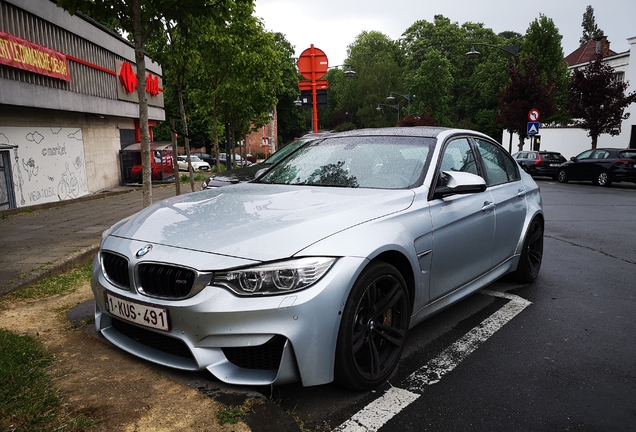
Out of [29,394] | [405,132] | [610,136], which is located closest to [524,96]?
[610,136]

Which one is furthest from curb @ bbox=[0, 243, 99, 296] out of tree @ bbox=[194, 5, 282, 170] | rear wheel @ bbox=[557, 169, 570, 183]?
rear wheel @ bbox=[557, 169, 570, 183]

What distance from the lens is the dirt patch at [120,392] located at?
2.41m

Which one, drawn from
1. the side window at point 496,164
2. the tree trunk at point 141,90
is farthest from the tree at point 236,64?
the side window at point 496,164

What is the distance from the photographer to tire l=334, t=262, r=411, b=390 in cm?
265

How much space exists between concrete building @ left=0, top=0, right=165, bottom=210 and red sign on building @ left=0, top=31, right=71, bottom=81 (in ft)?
0.08

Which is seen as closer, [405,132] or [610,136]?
[405,132]

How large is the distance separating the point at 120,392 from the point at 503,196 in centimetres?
336

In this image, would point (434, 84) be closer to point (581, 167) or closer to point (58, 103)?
point (581, 167)

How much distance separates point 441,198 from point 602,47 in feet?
148

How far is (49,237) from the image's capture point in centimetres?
764

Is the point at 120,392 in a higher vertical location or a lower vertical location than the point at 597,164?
lower

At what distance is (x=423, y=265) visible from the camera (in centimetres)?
323

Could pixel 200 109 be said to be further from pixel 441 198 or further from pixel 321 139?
pixel 441 198

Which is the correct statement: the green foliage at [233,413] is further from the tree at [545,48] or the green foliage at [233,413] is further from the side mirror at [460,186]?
the tree at [545,48]
